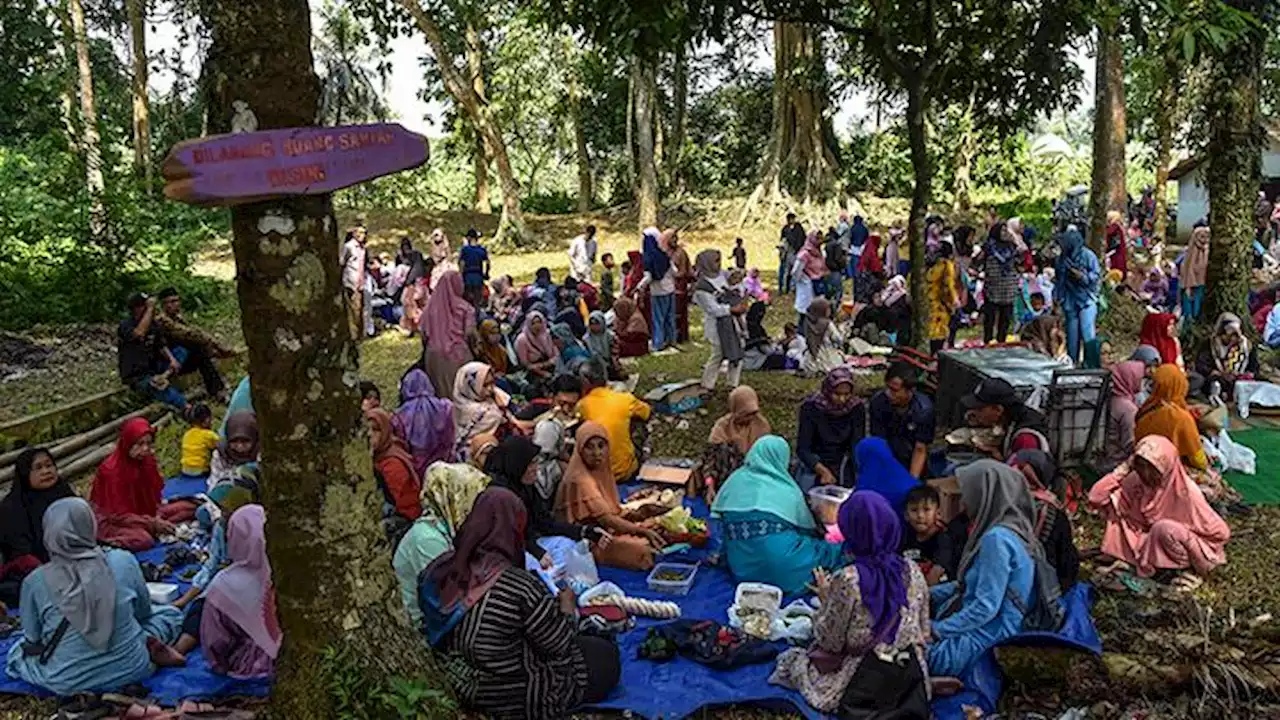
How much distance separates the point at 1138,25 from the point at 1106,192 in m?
4.80

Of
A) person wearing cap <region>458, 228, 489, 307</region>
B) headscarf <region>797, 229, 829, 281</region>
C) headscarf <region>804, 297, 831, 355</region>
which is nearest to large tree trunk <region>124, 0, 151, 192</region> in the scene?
person wearing cap <region>458, 228, 489, 307</region>

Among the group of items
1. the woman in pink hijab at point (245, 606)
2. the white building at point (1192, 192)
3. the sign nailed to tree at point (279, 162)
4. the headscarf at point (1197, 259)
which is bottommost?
the woman in pink hijab at point (245, 606)

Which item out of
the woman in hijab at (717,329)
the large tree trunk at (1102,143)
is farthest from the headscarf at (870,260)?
the woman in hijab at (717,329)

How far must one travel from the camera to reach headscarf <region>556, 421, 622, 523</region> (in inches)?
239

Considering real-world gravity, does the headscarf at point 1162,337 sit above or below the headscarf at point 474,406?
above

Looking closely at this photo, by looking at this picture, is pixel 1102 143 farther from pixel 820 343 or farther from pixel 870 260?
pixel 820 343

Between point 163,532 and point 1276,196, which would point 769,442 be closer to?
point 163,532

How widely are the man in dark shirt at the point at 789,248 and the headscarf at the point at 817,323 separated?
4922 mm

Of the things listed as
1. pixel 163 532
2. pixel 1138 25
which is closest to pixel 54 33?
pixel 163 532

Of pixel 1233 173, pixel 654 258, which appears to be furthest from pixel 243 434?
pixel 1233 173

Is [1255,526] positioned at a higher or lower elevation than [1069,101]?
lower

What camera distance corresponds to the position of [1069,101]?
33.4 ft

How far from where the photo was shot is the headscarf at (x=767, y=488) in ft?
17.8

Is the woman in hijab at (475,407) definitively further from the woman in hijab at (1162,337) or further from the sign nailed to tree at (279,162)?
the woman in hijab at (1162,337)
